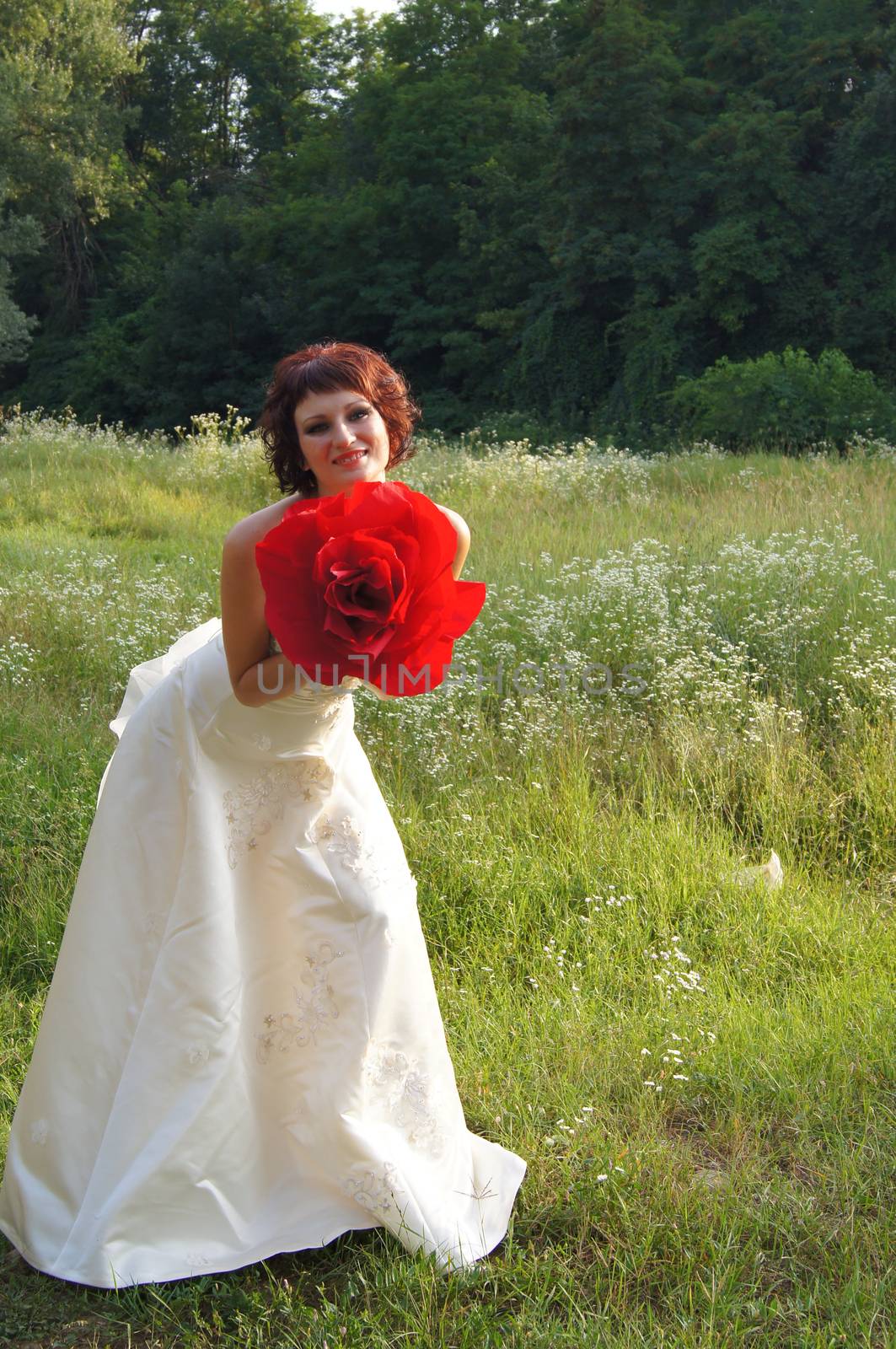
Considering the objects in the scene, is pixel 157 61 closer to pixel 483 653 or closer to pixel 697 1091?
pixel 483 653

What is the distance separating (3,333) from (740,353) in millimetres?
17886

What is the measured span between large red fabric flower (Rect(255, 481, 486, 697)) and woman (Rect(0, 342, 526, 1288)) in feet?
1.42

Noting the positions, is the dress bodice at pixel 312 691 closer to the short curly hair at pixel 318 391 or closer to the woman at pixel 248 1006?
the woman at pixel 248 1006

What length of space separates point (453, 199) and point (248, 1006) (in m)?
29.2

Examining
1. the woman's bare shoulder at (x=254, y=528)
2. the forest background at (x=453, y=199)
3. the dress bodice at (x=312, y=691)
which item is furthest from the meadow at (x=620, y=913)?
the forest background at (x=453, y=199)

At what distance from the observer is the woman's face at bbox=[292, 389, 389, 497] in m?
2.63

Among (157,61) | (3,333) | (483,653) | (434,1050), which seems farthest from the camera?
(157,61)

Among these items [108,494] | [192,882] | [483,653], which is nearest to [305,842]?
[192,882]

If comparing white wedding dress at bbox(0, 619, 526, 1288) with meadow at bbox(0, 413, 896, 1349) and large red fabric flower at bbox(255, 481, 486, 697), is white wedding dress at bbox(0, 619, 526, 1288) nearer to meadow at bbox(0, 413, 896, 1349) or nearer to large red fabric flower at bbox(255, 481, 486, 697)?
meadow at bbox(0, 413, 896, 1349)

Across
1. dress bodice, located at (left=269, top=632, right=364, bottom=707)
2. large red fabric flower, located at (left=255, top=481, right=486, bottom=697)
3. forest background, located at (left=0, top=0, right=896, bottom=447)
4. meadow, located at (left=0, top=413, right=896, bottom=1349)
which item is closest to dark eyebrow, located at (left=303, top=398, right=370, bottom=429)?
dress bodice, located at (left=269, top=632, right=364, bottom=707)

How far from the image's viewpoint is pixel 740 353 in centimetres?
2280

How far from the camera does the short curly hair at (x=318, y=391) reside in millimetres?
2660

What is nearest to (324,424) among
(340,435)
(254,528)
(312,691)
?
(340,435)

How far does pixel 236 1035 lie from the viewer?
2553 mm
